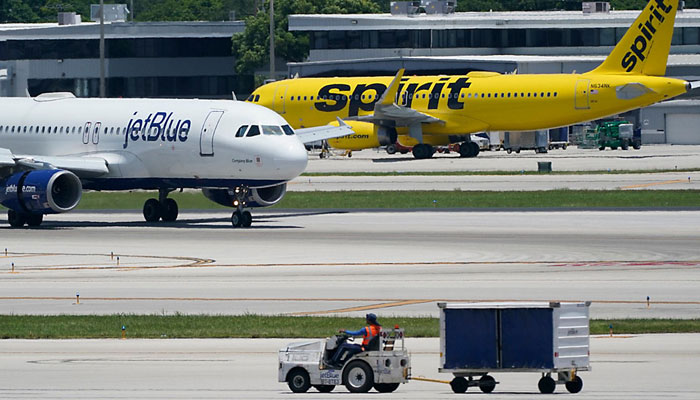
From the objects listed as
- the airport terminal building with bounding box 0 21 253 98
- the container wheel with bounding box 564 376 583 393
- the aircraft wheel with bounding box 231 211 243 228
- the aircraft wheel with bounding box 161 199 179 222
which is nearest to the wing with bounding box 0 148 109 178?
the aircraft wheel with bounding box 161 199 179 222

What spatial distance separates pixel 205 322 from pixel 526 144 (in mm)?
78649

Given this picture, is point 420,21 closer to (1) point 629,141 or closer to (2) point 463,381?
(1) point 629,141

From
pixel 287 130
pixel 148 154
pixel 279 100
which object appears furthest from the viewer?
pixel 279 100

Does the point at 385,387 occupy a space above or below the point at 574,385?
below

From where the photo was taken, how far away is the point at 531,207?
5912 centimetres

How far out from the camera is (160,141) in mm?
52594

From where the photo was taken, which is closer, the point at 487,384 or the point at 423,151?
the point at 487,384

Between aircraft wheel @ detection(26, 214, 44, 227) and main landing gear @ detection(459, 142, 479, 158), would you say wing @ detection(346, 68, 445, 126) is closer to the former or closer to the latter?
main landing gear @ detection(459, 142, 479, 158)

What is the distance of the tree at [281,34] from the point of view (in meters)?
152

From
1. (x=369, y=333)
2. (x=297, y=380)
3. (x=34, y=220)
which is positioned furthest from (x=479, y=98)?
(x=297, y=380)

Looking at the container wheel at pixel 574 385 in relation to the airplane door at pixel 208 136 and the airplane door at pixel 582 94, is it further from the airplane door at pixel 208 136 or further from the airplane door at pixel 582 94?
the airplane door at pixel 582 94

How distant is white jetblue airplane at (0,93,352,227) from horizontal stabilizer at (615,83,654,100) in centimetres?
3944

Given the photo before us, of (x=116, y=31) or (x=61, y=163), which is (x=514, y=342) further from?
(x=116, y=31)

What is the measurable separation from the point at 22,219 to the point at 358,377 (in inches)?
1341
